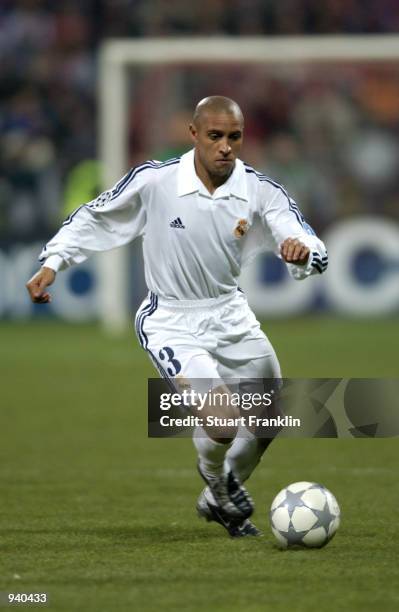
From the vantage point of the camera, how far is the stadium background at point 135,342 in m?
5.84

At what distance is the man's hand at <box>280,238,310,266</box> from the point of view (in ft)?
20.4

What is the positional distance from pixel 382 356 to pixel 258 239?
8056 millimetres

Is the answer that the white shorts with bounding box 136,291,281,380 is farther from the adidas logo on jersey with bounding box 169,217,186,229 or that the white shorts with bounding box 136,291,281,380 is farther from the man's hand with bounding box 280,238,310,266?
the man's hand with bounding box 280,238,310,266

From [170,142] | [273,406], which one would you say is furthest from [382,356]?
[273,406]

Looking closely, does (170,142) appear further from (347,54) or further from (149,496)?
(149,496)

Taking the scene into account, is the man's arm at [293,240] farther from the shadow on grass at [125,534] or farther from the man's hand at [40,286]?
the shadow on grass at [125,534]

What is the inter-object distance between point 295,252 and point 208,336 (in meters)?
0.68

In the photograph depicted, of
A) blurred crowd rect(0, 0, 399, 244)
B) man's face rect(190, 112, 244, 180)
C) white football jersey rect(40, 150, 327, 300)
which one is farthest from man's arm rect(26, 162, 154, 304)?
blurred crowd rect(0, 0, 399, 244)

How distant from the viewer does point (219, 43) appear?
18.4 m

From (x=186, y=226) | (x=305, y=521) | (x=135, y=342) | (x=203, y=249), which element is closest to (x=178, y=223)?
(x=186, y=226)

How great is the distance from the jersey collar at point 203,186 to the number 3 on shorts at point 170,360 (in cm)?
73

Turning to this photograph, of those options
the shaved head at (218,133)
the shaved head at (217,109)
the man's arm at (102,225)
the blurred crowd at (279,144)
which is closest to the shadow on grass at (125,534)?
the man's arm at (102,225)

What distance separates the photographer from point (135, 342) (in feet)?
56.9

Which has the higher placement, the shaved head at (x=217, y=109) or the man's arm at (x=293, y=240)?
the shaved head at (x=217, y=109)
